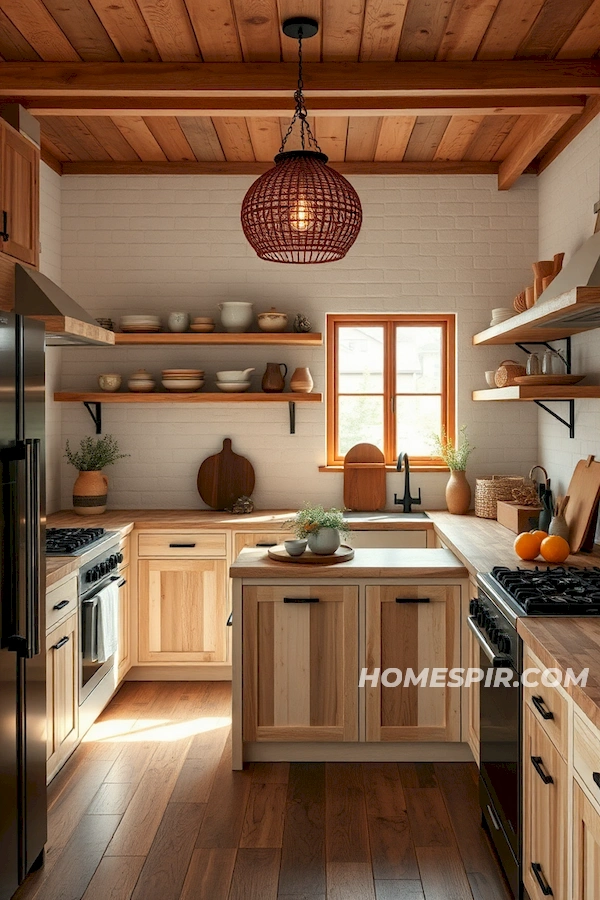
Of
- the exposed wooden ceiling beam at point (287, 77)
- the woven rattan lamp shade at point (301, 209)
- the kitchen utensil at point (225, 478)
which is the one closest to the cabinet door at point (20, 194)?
the exposed wooden ceiling beam at point (287, 77)

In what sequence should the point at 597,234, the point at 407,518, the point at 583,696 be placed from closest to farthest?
the point at 583,696 → the point at 597,234 → the point at 407,518

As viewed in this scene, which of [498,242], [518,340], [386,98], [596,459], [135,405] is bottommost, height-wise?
[596,459]

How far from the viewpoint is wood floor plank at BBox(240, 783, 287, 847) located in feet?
10.1

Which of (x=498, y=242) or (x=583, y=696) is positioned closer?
(x=583, y=696)

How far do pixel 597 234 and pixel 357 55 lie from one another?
1432 millimetres

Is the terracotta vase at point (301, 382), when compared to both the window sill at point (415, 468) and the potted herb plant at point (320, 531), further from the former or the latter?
the potted herb plant at point (320, 531)

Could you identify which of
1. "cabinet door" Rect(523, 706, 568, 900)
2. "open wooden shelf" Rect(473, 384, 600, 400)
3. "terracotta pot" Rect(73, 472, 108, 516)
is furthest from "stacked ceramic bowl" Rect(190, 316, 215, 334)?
"cabinet door" Rect(523, 706, 568, 900)

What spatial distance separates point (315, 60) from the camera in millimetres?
3768

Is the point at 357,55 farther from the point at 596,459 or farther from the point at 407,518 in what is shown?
the point at 407,518

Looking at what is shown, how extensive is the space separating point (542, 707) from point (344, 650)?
4.78 feet

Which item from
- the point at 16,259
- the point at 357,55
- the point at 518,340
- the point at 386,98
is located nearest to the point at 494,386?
the point at 518,340

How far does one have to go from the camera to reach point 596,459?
4.22 m

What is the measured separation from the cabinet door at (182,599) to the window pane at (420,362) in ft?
5.80

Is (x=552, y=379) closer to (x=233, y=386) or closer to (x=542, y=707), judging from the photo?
(x=233, y=386)
